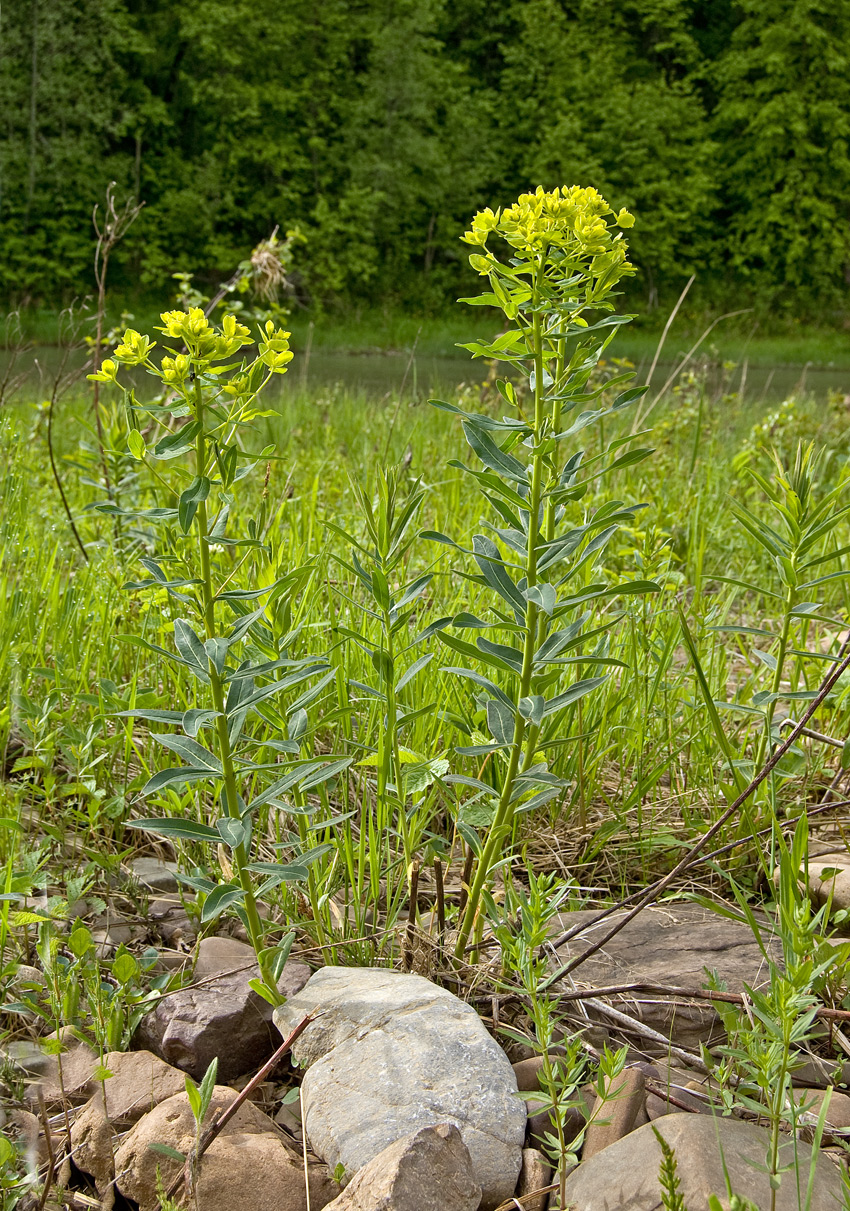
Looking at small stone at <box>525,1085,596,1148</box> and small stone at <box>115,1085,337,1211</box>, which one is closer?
small stone at <box>115,1085,337,1211</box>

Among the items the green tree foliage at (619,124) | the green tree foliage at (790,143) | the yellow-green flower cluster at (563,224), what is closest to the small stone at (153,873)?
the yellow-green flower cluster at (563,224)

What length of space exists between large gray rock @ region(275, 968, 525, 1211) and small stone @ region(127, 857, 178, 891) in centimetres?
46

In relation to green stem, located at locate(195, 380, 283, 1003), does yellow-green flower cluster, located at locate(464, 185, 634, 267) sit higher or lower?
higher

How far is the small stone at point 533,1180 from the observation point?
0.96 meters

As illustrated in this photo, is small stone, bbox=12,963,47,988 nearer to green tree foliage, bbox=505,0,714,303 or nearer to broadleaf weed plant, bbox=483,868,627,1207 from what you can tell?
broadleaf weed plant, bbox=483,868,627,1207

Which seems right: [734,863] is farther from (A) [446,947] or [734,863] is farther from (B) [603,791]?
(A) [446,947]

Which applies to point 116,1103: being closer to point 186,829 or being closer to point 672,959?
point 186,829

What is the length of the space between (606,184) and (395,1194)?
25.1 m

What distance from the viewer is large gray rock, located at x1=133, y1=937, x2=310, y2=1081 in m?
1.15

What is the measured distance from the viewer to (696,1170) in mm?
885

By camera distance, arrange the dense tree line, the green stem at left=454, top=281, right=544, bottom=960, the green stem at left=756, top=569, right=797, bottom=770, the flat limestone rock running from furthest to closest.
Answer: the dense tree line → the green stem at left=756, top=569, right=797, bottom=770 → the flat limestone rock → the green stem at left=454, top=281, right=544, bottom=960

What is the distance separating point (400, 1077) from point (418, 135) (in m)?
22.2

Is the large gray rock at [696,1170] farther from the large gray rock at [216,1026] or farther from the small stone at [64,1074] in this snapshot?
the small stone at [64,1074]

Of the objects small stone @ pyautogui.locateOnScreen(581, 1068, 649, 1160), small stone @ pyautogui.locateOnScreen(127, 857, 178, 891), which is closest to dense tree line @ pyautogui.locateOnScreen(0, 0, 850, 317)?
small stone @ pyautogui.locateOnScreen(127, 857, 178, 891)
